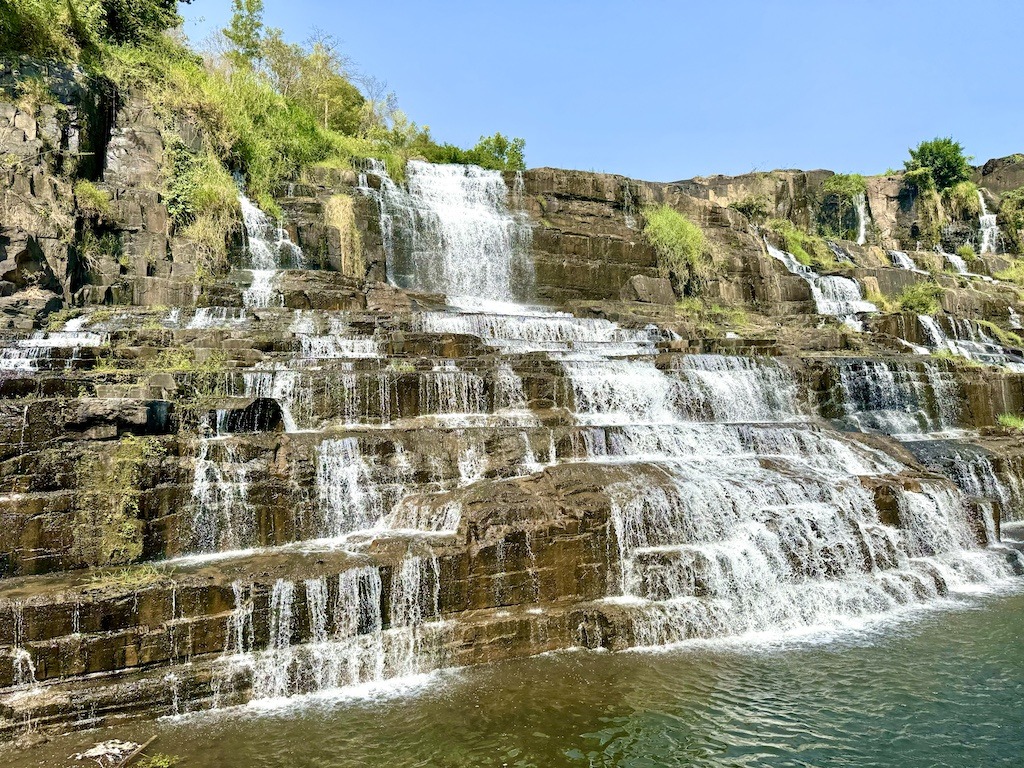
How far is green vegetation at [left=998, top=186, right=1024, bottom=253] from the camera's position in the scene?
2842 cm

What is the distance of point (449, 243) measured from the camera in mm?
19406

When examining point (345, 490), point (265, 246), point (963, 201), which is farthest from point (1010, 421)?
point (963, 201)

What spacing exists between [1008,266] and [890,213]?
6536 mm

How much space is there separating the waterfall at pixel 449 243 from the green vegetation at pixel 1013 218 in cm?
2387

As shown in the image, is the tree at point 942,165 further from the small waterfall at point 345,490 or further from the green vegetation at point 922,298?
the small waterfall at point 345,490

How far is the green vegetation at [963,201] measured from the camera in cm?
2991

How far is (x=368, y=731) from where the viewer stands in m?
5.37

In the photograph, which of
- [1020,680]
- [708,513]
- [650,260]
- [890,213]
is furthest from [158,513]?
[890,213]

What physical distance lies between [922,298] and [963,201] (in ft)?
43.8

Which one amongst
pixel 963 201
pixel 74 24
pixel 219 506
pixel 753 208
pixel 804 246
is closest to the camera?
pixel 219 506

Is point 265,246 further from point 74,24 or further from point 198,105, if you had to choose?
point 74,24

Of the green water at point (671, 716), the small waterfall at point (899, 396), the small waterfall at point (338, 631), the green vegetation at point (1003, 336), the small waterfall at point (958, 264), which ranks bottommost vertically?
the green water at point (671, 716)

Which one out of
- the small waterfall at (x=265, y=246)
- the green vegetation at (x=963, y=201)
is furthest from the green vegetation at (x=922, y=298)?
the small waterfall at (x=265, y=246)

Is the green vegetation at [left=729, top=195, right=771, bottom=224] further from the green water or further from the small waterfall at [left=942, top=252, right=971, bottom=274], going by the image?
the green water
